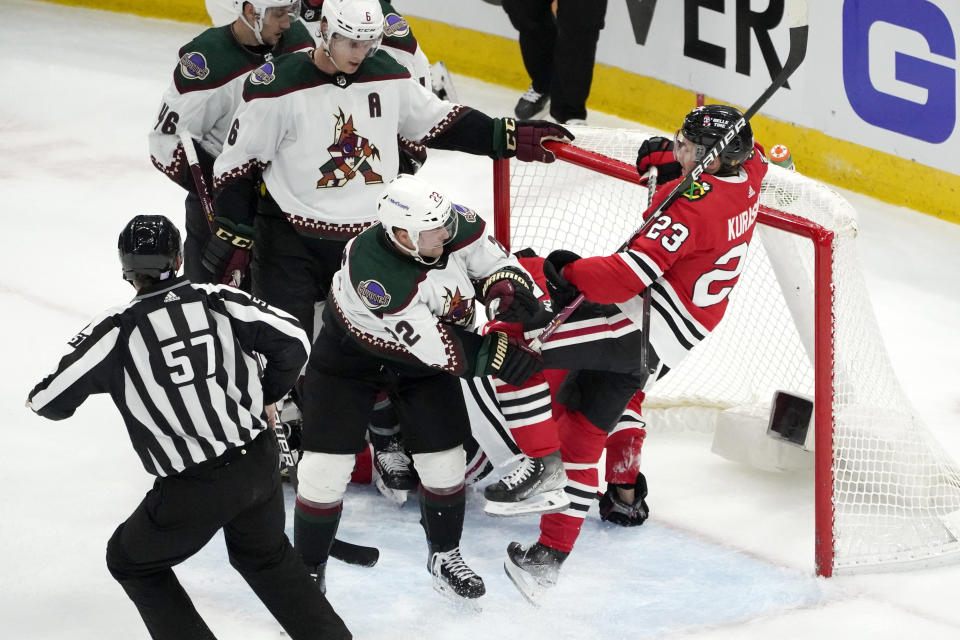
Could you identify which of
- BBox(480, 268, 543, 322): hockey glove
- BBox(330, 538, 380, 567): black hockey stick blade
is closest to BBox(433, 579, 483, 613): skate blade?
BBox(330, 538, 380, 567): black hockey stick blade

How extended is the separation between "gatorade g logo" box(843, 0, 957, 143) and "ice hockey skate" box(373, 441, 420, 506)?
8.49ft

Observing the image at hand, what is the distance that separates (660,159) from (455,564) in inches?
44.0

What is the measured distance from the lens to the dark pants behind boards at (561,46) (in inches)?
225

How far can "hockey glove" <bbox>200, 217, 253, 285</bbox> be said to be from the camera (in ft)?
11.2

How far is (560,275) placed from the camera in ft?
10.2

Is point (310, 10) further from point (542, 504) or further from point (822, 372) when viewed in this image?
point (822, 372)

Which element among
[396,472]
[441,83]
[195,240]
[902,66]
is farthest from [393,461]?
[902,66]

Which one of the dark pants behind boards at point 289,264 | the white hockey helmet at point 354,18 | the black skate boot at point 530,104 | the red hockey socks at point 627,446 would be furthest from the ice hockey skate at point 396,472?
the black skate boot at point 530,104

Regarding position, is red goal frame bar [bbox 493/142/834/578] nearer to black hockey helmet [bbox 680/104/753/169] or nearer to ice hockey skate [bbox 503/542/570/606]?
black hockey helmet [bbox 680/104/753/169]

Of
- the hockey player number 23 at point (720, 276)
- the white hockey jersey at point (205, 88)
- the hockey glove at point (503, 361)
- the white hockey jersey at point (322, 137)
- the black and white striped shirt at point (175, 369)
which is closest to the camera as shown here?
the black and white striped shirt at point (175, 369)

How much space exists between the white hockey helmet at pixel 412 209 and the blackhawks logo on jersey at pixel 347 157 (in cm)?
49

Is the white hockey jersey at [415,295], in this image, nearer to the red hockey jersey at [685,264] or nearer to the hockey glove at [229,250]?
the red hockey jersey at [685,264]

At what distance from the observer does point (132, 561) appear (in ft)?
8.61

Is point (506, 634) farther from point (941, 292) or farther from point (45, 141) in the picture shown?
point (45, 141)
